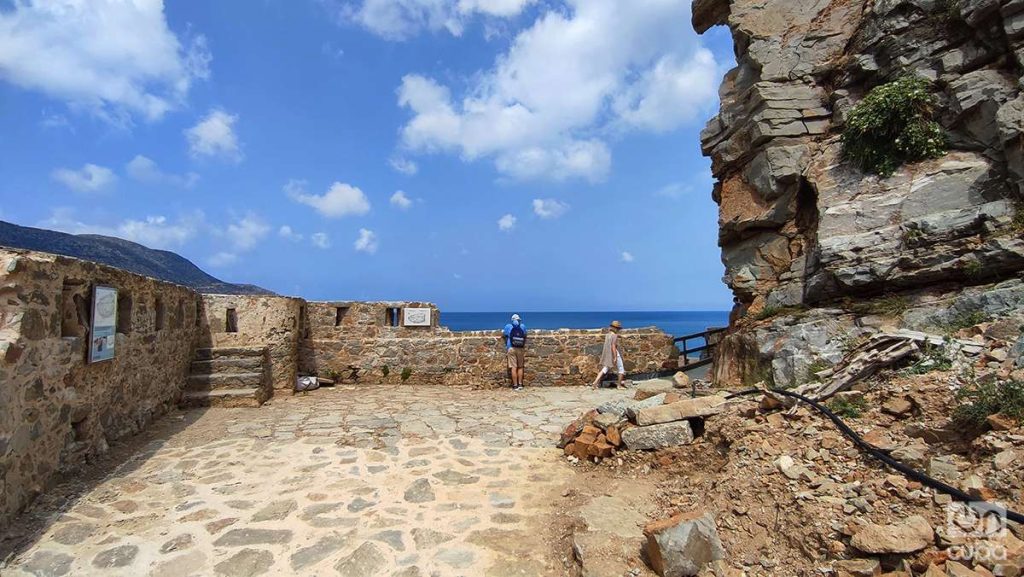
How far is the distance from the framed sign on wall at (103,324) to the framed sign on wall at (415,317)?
6.61 m

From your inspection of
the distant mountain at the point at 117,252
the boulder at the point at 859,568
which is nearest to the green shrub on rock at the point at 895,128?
Result: the boulder at the point at 859,568

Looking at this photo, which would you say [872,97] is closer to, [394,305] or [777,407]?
[777,407]

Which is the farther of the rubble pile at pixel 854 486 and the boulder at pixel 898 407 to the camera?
the boulder at pixel 898 407

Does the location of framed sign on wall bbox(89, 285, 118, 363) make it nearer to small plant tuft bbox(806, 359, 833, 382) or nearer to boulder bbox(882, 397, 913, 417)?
boulder bbox(882, 397, 913, 417)

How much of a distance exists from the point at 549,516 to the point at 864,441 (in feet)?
8.99

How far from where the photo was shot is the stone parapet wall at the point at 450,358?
38.1 feet

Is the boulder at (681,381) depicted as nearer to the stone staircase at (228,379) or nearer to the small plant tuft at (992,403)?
the small plant tuft at (992,403)

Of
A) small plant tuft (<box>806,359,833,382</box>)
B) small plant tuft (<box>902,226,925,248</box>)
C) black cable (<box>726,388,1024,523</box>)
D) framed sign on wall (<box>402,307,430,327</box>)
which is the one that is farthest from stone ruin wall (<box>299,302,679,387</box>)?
black cable (<box>726,388,1024,523</box>)

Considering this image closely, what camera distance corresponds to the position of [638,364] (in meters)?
12.5

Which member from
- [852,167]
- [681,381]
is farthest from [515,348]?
[852,167]

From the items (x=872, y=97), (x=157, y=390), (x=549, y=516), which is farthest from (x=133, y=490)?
(x=872, y=97)

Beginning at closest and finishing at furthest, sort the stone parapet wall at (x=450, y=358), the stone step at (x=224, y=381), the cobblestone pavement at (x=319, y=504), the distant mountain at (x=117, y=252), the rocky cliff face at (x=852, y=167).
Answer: the cobblestone pavement at (x=319, y=504) → the rocky cliff face at (x=852, y=167) → the stone step at (x=224, y=381) → the stone parapet wall at (x=450, y=358) → the distant mountain at (x=117, y=252)

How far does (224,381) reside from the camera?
29.7ft

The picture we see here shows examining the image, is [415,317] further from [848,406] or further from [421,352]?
[848,406]
